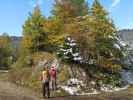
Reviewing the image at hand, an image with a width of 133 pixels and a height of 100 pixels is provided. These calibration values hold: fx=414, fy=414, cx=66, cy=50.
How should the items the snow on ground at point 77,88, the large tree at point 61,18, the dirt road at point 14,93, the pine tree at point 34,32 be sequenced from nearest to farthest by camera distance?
the dirt road at point 14,93
the snow on ground at point 77,88
the large tree at point 61,18
the pine tree at point 34,32

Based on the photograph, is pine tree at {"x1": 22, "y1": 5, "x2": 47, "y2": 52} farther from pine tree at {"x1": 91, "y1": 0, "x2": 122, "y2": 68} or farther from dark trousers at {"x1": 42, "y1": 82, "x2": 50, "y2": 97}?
dark trousers at {"x1": 42, "y1": 82, "x2": 50, "y2": 97}

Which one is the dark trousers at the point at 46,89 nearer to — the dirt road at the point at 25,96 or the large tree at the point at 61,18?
the dirt road at the point at 25,96

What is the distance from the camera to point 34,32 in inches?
2034

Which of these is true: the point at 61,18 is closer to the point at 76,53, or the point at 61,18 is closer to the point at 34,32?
the point at 34,32

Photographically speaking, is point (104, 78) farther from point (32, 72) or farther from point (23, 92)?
point (23, 92)

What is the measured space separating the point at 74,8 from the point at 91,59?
9013 mm

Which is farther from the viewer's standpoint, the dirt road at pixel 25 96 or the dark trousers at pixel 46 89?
the dirt road at pixel 25 96

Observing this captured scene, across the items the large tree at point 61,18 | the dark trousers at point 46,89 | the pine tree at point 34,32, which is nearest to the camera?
the dark trousers at point 46,89

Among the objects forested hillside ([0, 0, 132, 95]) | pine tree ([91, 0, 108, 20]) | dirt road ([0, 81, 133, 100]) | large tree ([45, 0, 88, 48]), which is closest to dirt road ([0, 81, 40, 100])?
dirt road ([0, 81, 133, 100])

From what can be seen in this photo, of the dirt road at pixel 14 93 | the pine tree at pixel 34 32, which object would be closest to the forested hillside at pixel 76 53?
the pine tree at pixel 34 32

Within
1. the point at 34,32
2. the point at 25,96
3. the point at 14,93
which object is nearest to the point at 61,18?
the point at 34,32

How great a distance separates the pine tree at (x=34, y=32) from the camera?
166ft

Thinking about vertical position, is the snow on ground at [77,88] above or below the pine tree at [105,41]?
below

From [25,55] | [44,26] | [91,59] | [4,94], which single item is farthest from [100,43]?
[4,94]
